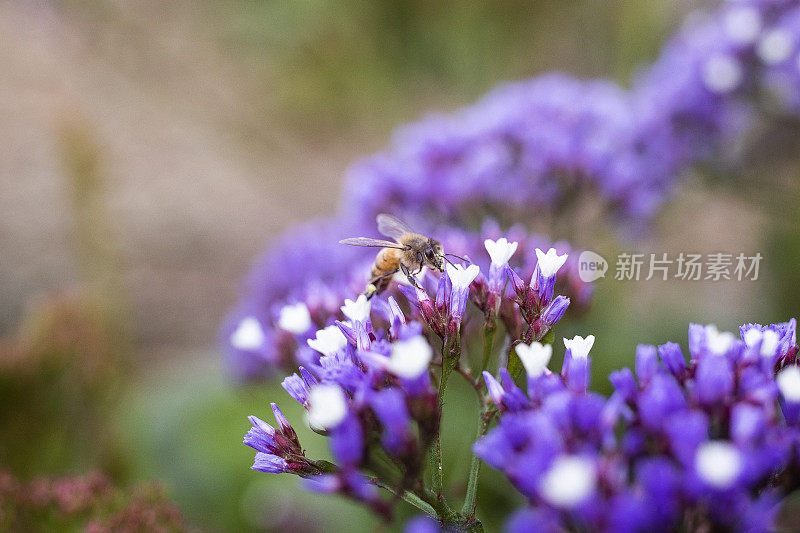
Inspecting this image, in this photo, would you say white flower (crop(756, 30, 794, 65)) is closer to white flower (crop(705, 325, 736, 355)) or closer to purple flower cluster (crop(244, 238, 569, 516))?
purple flower cluster (crop(244, 238, 569, 516))

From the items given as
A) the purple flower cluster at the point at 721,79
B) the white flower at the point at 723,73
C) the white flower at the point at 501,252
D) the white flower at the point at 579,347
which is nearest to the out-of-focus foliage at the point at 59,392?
the white flower at the point at 501,252

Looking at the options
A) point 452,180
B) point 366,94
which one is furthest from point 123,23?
point 452,180

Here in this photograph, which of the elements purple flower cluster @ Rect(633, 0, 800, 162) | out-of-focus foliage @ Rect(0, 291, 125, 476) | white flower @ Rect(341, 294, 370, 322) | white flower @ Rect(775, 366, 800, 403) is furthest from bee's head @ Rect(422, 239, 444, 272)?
purple flower cluster @ Rect(633, 0, 800, 162)

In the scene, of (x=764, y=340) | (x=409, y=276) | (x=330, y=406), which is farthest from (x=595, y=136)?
(x=330, y=406)

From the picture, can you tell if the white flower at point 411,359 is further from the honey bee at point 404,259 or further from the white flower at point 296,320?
the honey bee at point 404,259

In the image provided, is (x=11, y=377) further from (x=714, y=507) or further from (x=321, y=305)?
(x=714, y=507)

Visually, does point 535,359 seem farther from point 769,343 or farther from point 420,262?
point 420,262
